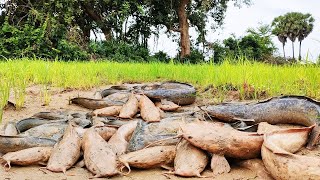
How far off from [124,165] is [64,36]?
15237 mm

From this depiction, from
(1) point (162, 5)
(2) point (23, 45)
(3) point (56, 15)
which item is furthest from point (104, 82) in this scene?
(1) point (162, 5)

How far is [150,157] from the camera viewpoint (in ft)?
10.2

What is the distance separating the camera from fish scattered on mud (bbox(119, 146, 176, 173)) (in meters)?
3.08

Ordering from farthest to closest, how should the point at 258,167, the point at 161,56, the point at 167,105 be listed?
the point at 161,56 → the point at 167,105 → the point at 258,167

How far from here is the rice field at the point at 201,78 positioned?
5055 mm

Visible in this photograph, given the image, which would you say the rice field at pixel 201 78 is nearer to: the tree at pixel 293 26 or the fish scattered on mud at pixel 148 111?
the fish scattered on mud at pixel 148 111

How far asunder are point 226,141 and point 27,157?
1.53m

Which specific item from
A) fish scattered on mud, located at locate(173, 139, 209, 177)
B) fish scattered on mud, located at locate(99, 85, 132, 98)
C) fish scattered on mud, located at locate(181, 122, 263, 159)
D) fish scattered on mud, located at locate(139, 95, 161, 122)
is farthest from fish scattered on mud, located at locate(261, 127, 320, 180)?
fish scattered on mud, located at locate(99, 85, 132, 98)

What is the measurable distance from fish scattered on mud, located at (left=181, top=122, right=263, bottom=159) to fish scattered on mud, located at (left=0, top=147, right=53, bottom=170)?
44.8 inches

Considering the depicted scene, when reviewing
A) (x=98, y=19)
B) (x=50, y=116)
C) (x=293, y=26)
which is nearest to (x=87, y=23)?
(x=98, y=19)

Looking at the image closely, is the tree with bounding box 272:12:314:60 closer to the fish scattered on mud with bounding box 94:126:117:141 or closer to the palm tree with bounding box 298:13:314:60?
the palm tree with bounding box 298:13:314:60

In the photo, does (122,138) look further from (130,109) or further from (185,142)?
(130,109)

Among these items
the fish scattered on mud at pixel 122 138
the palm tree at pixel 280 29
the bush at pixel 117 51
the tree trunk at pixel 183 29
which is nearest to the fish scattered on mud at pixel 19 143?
the fish scattered on mud at pixel 122 138

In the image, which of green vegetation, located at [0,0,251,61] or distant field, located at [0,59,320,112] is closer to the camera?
distant field, located at [0,59,320,112]
